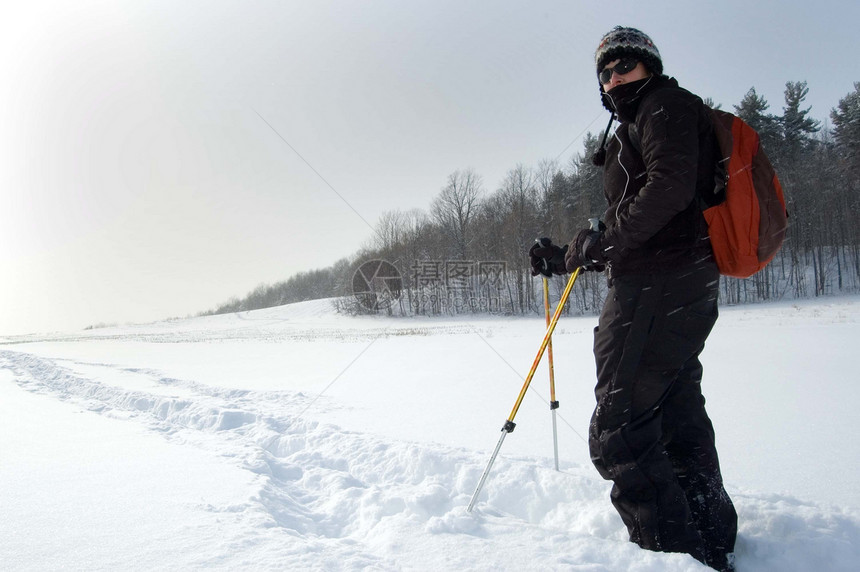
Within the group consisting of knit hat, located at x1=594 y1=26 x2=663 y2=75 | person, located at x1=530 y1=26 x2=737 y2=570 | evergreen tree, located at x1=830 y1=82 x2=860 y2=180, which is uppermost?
evergreen tree, located at x1=830 y1=82 x2=860 y2=180

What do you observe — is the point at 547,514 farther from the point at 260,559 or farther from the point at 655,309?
the point at 260,559

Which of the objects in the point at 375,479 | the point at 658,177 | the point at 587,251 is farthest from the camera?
the point at 375,479

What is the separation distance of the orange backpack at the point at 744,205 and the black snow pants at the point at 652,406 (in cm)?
13

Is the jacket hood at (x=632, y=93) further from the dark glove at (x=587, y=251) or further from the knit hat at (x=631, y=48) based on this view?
the dark glove at (x=587, y=251)

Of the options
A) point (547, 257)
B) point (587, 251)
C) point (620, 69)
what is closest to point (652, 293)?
point (587, 251)

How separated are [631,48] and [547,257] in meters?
1.10

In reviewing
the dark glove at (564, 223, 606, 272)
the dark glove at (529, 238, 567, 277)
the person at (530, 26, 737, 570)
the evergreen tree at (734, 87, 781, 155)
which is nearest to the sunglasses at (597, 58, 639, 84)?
the person at (530, 26, 737, 570)

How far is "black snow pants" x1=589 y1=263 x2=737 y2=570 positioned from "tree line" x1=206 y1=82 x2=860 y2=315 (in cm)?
3094

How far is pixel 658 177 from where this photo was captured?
5.98 ft

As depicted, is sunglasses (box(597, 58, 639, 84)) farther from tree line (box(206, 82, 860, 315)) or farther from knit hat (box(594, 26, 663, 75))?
tree line (box(206, 82, 860, 315))

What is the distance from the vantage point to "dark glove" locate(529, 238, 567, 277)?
8.48 ft

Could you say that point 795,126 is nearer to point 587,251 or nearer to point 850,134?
point 850,134

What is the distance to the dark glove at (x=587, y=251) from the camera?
6.98ft

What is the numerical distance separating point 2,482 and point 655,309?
Answer: 11.1ft
